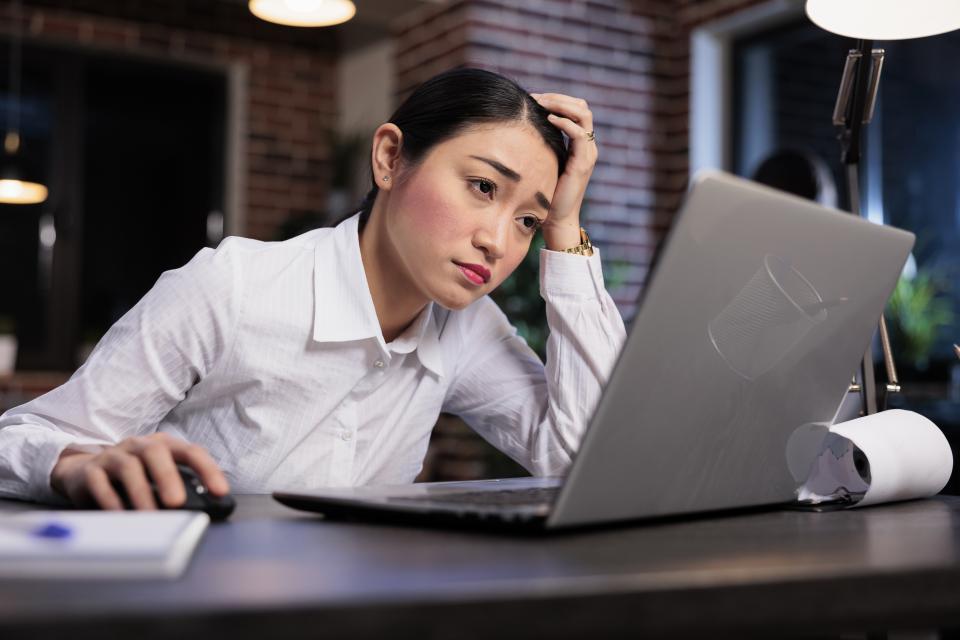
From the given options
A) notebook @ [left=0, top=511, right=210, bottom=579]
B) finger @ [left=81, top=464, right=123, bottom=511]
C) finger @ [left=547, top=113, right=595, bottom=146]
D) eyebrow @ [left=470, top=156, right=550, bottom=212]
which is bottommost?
finger @ [left=81, top=464, right=123, bottom=511]

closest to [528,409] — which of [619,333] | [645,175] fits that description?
[619,333]

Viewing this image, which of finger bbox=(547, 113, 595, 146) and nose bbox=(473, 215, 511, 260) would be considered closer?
nose bbox=(473, 215, 511, 260)

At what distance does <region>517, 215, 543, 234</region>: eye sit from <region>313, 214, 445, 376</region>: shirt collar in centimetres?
23

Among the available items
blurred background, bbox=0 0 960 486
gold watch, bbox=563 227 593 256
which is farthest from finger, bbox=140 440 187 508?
blurred background, bbox=0 0 960 486

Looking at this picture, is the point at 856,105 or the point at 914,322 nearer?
the point at 856,105

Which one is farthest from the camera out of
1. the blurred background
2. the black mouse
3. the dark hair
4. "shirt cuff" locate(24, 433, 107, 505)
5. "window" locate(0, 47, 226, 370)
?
"window" locate(0, 47, 226, 370)

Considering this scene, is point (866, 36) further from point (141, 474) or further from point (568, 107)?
point (141, 474)

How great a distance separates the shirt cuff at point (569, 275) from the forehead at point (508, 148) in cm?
13

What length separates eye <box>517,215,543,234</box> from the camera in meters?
1.40

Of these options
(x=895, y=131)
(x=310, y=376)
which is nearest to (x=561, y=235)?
(x=310, y=376)

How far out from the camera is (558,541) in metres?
0.68

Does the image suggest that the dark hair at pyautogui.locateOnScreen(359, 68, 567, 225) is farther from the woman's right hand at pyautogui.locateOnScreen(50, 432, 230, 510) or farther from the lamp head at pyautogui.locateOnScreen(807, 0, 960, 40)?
the woman's right hand at pyautogui.locateOnScreen(50, 432, 230, 510)

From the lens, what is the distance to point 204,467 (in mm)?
784

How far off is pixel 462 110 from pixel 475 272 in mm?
241
